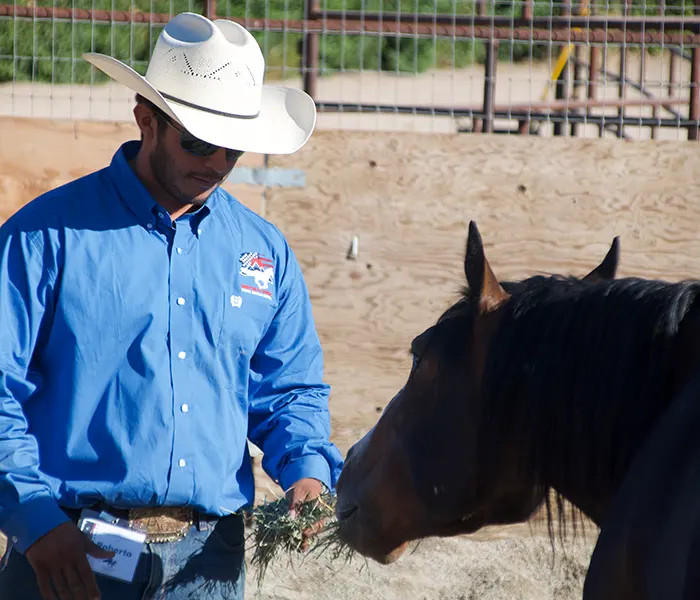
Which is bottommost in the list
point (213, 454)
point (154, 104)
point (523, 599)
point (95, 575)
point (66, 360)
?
point (523, 599)

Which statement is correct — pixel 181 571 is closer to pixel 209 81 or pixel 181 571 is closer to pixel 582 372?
pixel 582 372

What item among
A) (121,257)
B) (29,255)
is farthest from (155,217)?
(29,255)

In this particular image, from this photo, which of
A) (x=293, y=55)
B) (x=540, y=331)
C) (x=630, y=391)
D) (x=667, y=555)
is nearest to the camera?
(x=667, y=555)

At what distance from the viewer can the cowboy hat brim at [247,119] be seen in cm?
222

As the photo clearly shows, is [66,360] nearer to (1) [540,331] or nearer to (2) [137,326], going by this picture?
(2) [137,326]

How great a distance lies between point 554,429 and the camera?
201 cm

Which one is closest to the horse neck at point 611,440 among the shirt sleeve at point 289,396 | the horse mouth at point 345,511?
the horse mouth at point 345,511

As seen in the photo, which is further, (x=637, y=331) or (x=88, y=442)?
(x=88, y=442)

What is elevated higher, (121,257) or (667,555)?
(121,257)

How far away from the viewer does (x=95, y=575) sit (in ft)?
7.13

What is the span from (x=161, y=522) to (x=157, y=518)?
13 mm

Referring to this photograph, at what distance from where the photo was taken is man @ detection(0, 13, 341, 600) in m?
2.13

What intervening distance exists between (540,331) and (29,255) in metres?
1.09

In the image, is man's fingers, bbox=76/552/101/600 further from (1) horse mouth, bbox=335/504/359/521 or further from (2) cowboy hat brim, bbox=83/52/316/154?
(2) cowboy hat brim, bbox=83/52/316/154
